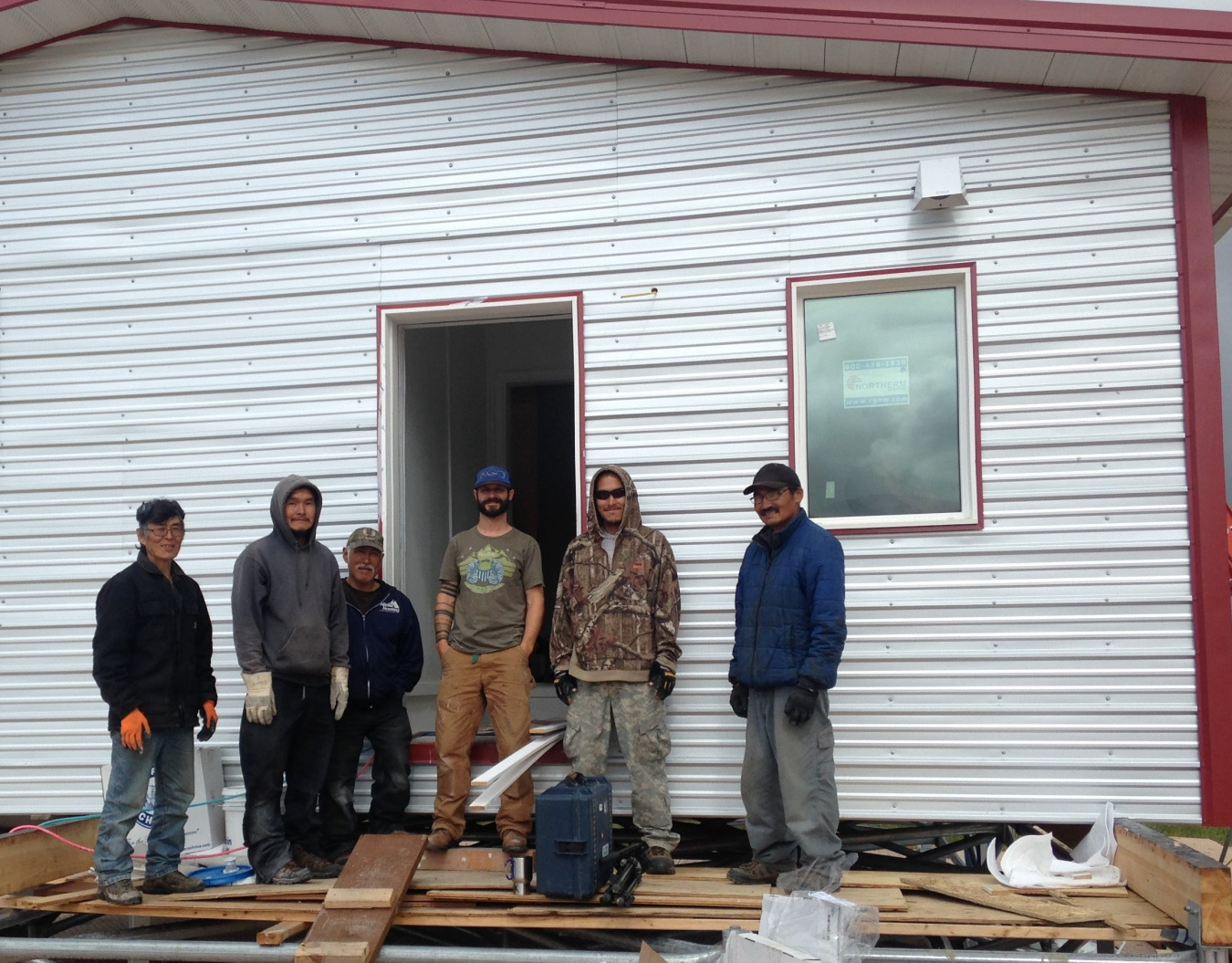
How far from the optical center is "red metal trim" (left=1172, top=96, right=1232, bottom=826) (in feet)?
16.9

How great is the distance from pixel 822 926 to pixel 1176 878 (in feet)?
4.67

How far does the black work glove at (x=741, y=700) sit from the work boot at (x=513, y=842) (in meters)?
1.26

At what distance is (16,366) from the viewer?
6539mm

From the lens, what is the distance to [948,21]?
17.4 ft

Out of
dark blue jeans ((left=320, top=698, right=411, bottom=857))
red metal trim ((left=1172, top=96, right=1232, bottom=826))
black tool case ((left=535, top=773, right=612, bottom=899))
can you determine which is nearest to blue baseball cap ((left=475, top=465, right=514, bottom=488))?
dark blue jeans ((left=320, top=698, right=411, bottom=857))

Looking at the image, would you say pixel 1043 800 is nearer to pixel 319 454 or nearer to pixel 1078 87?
pixel 1078 87

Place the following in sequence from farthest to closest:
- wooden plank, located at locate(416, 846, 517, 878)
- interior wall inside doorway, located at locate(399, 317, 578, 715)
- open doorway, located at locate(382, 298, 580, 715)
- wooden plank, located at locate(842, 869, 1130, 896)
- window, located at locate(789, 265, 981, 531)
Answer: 1. interior wall inside doorway, located at locate(399, 317, 578, 715)
2. open doorway, located at locate(382, 298, 580, 715)
3. window, located at locate(789, 265, 981, 531)
4. wooden plank, located at locate(416, 846, 517, 878)
5. wooden plank, located at locate(842, 869, 1130, 896)

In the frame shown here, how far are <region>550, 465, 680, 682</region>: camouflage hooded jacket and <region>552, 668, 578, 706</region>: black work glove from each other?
0.04 metres

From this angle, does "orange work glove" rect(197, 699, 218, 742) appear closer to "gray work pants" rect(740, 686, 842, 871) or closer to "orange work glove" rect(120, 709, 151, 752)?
"orange work glove" rect(120, 709, 151, 752)

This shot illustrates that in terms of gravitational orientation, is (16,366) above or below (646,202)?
below

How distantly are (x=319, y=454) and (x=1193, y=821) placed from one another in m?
4.83

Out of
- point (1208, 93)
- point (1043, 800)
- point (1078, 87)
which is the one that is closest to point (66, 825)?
point (1043, 800)

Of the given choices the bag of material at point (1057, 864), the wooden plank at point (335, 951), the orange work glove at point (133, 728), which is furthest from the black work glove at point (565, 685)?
the bag of material at point (1057, 864)

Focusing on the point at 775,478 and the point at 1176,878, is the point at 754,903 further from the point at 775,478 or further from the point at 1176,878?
the point at 775,478
